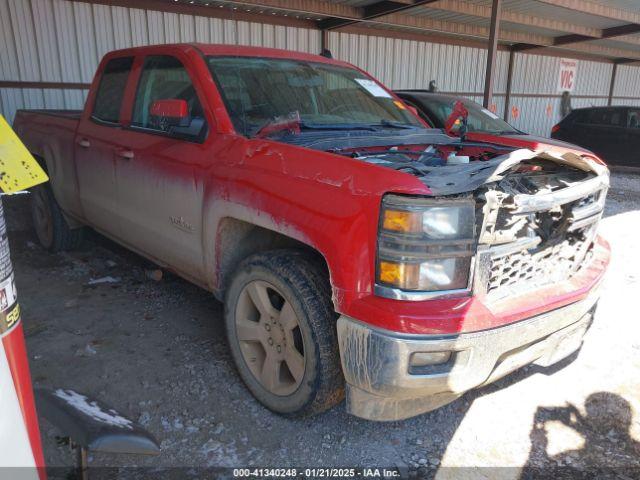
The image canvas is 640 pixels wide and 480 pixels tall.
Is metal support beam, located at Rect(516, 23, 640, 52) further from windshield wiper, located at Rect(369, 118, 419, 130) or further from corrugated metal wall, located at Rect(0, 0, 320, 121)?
windshield wiper, located at Rect(369, 118, 419, 130)

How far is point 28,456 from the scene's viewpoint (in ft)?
4.01

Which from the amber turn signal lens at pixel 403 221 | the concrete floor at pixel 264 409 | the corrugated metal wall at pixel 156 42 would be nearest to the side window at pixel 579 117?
the corrugated metal wall at pixel 156 42

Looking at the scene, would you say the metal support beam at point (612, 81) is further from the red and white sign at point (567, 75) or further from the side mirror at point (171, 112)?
the side mirror at point (171, 112)

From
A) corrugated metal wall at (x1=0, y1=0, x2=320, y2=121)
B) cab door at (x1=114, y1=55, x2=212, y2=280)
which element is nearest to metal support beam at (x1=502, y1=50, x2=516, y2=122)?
corrugated metal wall at (x1=0, y1=0, x2=320, y2=121)

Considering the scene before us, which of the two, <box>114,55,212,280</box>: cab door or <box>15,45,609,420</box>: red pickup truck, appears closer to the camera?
<box>15,45,609,420</box>: red pickup truck

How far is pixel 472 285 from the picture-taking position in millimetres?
2068

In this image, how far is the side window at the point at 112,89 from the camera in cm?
380

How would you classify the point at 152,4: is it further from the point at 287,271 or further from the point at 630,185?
the point at 630,185

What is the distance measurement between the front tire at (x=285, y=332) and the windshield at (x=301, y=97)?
0.86 m

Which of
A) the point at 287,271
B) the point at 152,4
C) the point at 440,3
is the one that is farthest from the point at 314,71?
the point at 440,3

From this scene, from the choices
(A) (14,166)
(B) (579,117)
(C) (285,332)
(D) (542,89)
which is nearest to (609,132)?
(B) (579,117)

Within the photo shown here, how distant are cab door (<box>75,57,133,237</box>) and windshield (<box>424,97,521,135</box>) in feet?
14.5

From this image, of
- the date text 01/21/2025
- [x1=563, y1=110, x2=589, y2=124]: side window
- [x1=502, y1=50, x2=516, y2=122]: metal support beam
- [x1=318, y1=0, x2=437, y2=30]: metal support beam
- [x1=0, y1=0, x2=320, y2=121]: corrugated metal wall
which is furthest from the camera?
[x1=502, y1=50, x2=516, y2=122]: metal support beam

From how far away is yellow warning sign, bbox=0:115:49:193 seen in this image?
1.13 m
